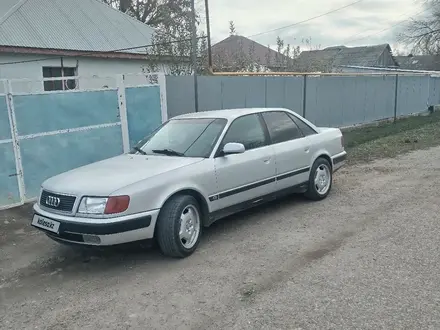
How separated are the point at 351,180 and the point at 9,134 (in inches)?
226

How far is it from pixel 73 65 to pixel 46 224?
11012 millimetres

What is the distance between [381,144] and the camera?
11.8 m

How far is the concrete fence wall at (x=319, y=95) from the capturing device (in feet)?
30.8

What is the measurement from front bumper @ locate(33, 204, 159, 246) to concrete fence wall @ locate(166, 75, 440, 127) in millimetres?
4994

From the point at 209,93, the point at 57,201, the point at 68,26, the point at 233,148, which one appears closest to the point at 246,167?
the point at 233,148

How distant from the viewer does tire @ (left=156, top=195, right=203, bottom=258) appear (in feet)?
14.3

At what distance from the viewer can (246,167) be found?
17.5 feet

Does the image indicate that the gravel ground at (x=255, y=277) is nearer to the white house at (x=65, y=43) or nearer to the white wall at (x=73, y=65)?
the white wall at (x=73, y=65)

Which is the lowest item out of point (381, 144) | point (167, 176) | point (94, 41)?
point (381, 144)

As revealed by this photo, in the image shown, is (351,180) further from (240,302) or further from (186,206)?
(240,302)

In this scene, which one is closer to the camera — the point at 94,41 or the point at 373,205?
the point at 373,205

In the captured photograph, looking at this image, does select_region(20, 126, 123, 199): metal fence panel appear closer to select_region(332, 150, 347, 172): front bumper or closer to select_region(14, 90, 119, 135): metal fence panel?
select_region(14, 90, 119, 135): metal fence panel

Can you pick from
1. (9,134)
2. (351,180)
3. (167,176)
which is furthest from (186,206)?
(351,180)

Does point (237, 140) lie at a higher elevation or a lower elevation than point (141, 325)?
higher
